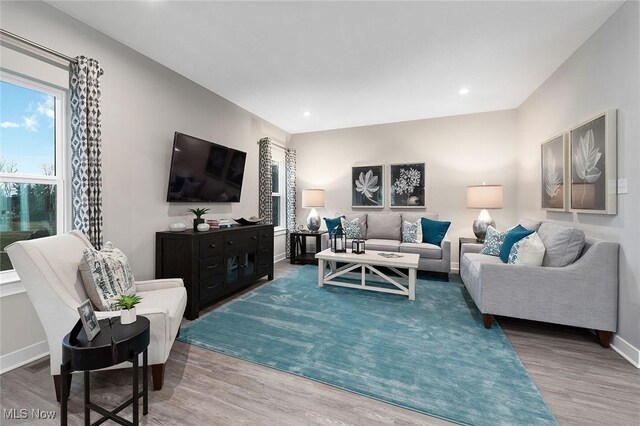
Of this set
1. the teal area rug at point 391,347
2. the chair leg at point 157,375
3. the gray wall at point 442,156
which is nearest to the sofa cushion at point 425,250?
the teal area rug at point 391,347

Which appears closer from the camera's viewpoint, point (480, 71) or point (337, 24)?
point (337, 24)

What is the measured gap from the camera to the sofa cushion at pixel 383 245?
433cm

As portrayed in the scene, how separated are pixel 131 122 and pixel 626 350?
469cm

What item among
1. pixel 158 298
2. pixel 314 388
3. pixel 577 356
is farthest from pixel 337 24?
pixel 577 356

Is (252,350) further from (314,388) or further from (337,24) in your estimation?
(337,24)

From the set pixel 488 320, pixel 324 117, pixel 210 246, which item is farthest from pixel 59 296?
pixel 324 117

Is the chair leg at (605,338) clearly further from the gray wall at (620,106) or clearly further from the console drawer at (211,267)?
the console drawer at (211,267)

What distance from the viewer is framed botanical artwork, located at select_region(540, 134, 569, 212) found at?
2887 mm

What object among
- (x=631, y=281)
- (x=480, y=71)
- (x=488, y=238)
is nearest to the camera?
(x=631, y=281)

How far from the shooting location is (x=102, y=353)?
4.17 ft

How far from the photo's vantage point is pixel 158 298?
2059 mm

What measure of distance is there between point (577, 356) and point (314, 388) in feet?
6.72

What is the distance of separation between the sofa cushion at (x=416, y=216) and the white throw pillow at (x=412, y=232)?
24cm

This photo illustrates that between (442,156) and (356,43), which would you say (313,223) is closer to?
(442,156)
